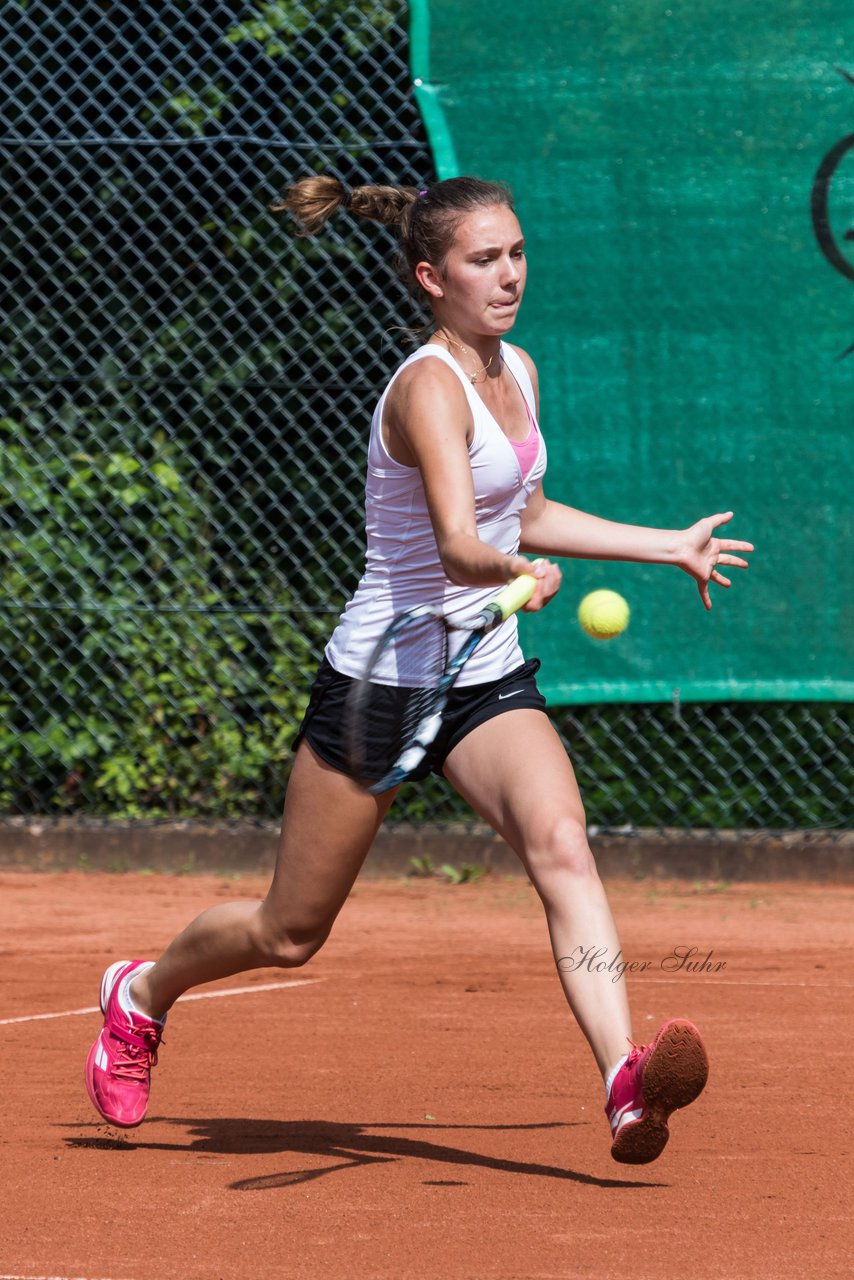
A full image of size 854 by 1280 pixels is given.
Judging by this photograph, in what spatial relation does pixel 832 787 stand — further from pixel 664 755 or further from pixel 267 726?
pixel 267 726

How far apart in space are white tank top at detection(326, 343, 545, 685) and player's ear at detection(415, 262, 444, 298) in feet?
0.44

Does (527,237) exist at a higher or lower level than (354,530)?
higher

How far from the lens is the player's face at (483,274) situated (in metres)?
3.44

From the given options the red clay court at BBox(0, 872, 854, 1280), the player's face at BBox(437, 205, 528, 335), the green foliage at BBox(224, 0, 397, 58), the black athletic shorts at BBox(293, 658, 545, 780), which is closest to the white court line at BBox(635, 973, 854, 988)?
the red clay court at BBox(0, 872, 854, 1280)

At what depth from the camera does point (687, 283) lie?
6.46 m

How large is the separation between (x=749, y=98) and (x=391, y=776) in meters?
3.93

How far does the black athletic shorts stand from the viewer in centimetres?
345

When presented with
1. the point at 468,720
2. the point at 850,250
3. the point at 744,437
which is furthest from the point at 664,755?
the point at 468,720

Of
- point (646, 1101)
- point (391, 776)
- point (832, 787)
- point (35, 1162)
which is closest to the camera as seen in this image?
point (646, 1101)

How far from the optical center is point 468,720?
3.45m

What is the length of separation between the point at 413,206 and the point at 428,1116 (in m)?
1.89

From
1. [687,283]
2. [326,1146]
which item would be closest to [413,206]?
[326,1146]

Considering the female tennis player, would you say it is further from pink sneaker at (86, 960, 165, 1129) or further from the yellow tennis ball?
the yellow tennis ball

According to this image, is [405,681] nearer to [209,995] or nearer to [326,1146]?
[326,1146]
